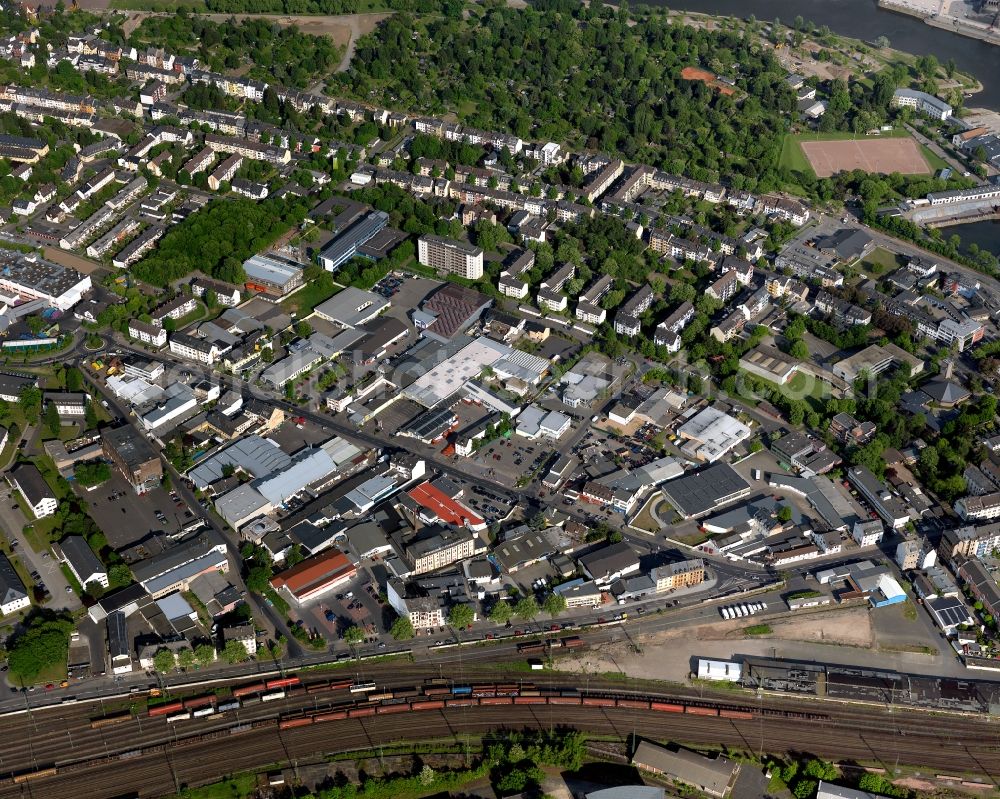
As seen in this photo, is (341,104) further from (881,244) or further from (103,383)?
(881,244)

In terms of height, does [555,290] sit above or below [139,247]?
above

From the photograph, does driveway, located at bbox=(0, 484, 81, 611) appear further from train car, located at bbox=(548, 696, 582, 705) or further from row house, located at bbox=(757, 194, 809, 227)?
row house, located at bbox=(757, 194, 809, 227)

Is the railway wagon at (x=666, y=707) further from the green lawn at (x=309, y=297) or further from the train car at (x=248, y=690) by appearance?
the green lawn at (x=309, y=297)

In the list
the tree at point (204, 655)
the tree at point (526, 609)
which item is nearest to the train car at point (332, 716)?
the tree at point (204, 655)

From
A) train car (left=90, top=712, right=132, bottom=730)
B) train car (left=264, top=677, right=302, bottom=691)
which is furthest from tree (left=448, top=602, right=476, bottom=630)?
train car (left=90, top=712, right=132, bottom=730)

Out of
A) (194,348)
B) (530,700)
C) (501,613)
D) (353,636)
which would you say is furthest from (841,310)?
(194,348)

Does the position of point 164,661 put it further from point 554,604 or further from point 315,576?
point 554,604

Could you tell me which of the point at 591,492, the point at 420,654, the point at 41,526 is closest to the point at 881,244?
the point at 591,492
